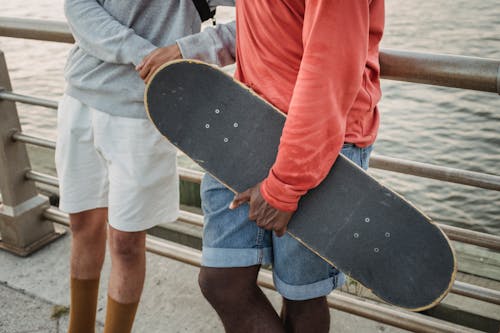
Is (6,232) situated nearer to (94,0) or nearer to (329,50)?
(94,0)

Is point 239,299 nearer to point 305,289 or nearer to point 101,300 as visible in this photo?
point 305,289

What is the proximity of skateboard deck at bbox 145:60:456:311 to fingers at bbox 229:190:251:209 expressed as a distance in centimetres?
6

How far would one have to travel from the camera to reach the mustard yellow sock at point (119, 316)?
1836 mm

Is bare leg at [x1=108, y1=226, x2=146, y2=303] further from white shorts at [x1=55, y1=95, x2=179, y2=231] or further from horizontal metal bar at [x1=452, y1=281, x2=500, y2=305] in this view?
horizontal metal bar at [x1=452, y1=281, x2=500, y2=305]

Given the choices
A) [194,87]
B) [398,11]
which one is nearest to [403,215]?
[194,87]

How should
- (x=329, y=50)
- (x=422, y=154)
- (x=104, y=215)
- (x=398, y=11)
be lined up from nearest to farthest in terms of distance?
1. (x=329, y=50)
2. (x=104, y=215)
3. (x=422, y=154)
4. (x=398, y=11)

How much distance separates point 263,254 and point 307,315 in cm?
20

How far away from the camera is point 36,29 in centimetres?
213

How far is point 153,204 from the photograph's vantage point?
5.72 feet

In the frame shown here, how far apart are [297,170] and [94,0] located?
88cm

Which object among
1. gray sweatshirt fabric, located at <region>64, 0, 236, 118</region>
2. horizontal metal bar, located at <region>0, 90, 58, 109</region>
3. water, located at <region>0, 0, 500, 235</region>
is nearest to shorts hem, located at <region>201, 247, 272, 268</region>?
gray sweatshirt fabric, located at <region>64, 0, 236, 118</region>

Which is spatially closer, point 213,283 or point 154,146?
point 213,283

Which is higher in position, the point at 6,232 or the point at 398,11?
the point at 6,232

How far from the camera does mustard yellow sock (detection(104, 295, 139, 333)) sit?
1.84 meters
